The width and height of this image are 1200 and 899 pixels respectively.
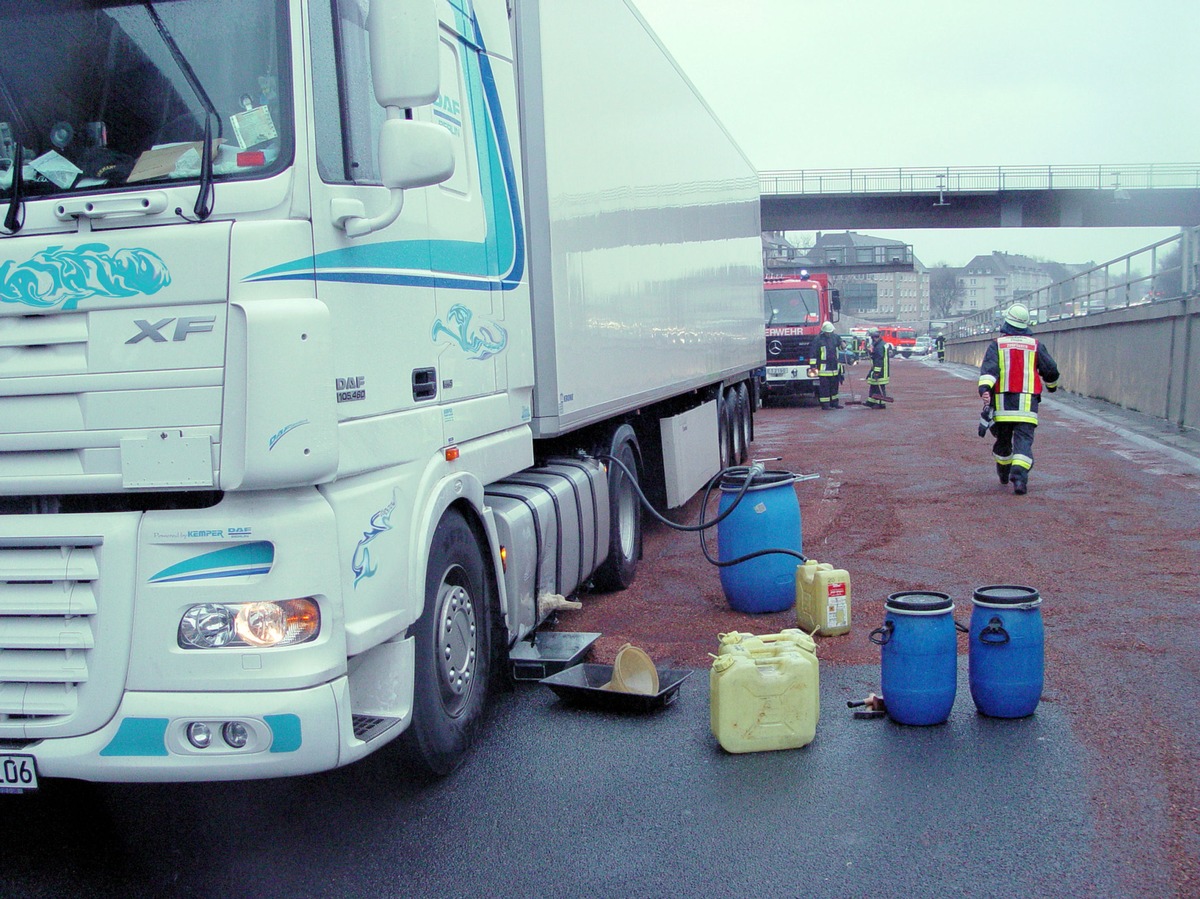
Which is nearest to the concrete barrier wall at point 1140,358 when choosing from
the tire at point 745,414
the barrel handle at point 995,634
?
the tire at point 745,414

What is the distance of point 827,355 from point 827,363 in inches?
7.3

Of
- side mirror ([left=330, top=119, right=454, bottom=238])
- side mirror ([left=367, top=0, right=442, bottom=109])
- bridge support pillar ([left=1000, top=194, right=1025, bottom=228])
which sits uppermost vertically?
bridge support pillar ([left=1000, top=194, right=1025, bottom=228])

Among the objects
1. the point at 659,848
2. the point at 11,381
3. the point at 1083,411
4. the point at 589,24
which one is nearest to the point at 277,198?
the point at 11,381

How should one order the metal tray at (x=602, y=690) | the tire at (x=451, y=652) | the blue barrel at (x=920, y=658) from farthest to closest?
the metal tray at (x=602, y=690), the blue barrel at (x=920, y=658), the tire at (x=451, y=652)

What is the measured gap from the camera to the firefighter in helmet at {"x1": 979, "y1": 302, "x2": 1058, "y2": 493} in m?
11.2

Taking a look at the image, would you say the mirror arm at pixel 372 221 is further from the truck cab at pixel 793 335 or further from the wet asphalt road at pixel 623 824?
the truck cab at pixel 793 335

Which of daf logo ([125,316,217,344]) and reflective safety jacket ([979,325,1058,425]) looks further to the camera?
reflective safety jacket ([979,325,1058,425])

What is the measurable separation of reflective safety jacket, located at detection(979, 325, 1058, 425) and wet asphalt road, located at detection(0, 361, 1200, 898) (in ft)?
16.2

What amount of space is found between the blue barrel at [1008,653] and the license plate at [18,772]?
129 inches

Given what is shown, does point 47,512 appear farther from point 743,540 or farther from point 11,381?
point 743,540

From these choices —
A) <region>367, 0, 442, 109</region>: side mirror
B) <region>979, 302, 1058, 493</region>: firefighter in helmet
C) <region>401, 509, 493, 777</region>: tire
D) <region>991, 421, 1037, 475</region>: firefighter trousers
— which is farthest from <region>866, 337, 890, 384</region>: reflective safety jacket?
<region>367, 0, 442, 109</region>: side mirror

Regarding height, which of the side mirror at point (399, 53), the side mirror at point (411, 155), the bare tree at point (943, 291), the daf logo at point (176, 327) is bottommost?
the bare tree at point (943, 291)

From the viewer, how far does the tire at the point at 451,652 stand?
13.7 ft

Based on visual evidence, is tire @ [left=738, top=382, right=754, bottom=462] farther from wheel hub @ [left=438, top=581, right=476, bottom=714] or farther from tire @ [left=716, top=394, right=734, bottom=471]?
wheel hub @ [left=438, top=581, right=476, bottom=714]
